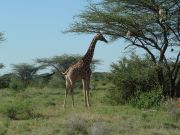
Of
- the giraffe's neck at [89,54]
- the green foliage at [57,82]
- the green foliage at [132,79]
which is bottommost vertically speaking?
the green foliage at [57,82]

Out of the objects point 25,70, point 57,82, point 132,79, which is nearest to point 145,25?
point 132,79

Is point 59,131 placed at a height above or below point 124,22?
below

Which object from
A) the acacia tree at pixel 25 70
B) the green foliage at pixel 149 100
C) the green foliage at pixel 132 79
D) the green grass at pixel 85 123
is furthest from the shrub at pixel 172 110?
the acacia tree at pixel 25 70

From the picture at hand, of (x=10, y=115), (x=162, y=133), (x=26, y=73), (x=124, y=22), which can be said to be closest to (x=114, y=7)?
(x=124, y=22)

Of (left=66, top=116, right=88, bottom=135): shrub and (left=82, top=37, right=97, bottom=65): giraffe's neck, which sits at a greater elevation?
(left=82, top=37, right=97, bottom=65): giraffe's neck

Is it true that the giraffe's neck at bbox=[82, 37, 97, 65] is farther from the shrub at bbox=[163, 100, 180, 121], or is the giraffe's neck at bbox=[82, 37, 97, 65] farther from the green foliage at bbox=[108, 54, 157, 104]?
the green foliage at bbox=[108, 54, 157, 104]

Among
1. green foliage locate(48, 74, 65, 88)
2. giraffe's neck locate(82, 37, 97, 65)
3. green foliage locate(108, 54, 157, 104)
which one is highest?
giraffe's neck locate(82, 37, 97, 65)

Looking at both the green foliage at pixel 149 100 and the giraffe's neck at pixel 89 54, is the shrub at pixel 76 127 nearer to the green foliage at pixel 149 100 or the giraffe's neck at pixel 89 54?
the giraffe's neck at pixel 89 54

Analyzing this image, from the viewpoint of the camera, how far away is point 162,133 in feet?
38.1

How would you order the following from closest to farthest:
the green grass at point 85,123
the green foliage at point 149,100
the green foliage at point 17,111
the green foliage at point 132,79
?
the green grass at point 85,123
the green foliage at point 17,111
the green foliage at point 149,100
the green foliage at point 132,79

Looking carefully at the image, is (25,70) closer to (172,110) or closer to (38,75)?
(38,75)

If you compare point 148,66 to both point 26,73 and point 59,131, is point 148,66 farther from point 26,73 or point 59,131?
point 26,73

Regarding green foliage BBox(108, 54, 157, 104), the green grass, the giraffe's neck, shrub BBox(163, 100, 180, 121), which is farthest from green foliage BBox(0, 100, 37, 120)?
green foliage BBox(108, 54, 157, 104)

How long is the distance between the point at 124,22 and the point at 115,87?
2853 millimetres
